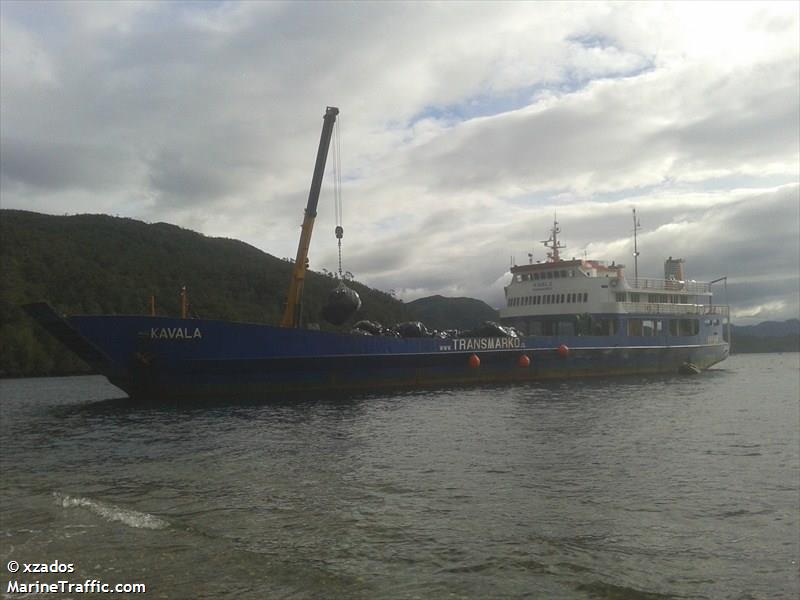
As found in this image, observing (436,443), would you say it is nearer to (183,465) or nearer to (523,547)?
(183,465)

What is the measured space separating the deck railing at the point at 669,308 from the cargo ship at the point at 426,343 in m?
0.09

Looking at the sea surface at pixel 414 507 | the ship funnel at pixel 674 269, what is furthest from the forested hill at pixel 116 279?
the sea surface at pixel 414 507

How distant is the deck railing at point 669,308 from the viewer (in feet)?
129

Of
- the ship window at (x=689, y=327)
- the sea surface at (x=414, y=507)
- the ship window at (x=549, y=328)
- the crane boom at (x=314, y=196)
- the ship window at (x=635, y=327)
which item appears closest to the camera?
the sea surface at (x=414, y=507)

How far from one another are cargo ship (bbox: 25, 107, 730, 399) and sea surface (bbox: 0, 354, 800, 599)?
615 cm

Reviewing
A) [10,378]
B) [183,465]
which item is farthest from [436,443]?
[10,378]

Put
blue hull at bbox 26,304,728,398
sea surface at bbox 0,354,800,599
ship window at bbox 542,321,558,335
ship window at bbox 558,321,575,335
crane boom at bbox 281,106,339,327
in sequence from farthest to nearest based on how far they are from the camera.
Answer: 1. ship window at bbox 542,321,558,335
2. ship window at bbox 558,321,575,335
3. crane boom at bbox 281,106,339,327
4. blue hull at bbox 26,304,728,398
5. sea surface at bbox 0,354,800,599

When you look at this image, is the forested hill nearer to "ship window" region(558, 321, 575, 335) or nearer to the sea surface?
"ship window" region(558, 321, 575, 335)

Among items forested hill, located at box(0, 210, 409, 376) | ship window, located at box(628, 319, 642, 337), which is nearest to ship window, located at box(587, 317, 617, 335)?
ship window, located at box(628, 319, 642, 337)

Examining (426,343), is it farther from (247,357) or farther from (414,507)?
(414,507)

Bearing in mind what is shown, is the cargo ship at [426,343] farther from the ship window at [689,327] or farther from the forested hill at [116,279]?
the forested hill at [116,279]

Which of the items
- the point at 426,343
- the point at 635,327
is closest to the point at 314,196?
the point at 426,343

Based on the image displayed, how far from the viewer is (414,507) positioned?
880 centimetres

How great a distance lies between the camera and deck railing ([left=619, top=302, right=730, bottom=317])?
3931 cm
